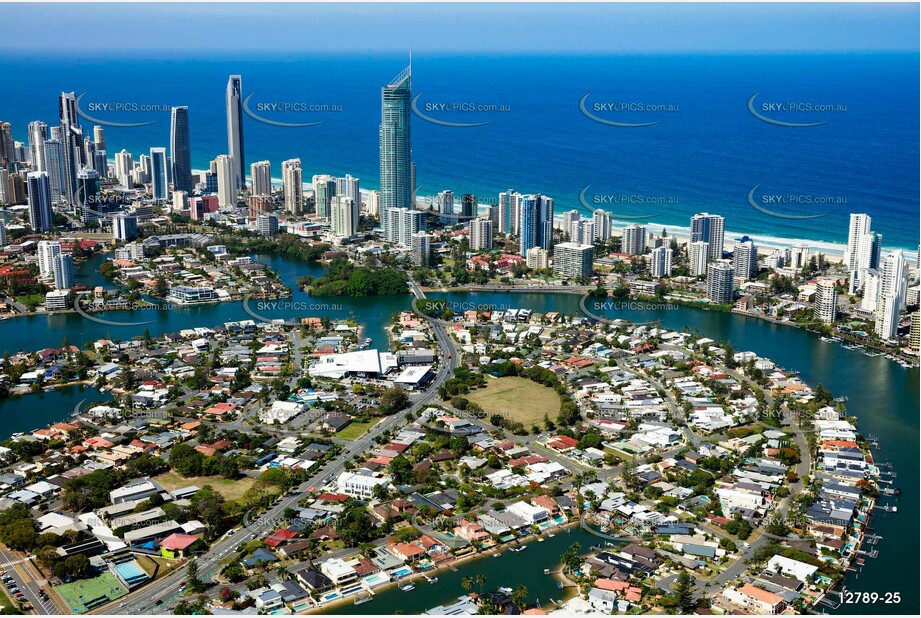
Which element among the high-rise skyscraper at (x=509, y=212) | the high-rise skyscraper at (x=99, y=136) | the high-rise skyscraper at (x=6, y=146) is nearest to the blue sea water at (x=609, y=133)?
the high-rise skyscraper at (x=99, y=136)

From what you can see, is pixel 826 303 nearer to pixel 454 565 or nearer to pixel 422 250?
pixel 422 250

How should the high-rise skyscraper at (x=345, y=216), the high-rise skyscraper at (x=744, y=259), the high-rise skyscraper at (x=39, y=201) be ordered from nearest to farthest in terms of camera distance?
the high-rise skyscraper at (x=744, y=259) < the high-rise skyscraper at (x=345, y=216) < the high-rise skyscraper at (x=39, y=201)

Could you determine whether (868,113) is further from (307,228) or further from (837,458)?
(837,458)

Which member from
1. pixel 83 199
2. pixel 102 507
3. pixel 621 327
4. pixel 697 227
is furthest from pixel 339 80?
pixel 102 507

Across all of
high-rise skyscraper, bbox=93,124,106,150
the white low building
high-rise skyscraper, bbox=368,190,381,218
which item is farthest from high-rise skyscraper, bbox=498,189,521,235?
high-rise skyscraper, bbox=93,124,106,150

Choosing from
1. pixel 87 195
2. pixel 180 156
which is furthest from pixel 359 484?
pixel 180 156

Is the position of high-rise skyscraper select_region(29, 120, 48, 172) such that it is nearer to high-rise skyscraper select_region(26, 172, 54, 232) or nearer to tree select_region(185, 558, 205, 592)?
high-rise skyscraper select_region(26, 172, 54, 232)

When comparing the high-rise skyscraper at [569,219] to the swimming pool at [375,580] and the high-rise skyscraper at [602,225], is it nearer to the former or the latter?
the high-rise skyscraper at [602,225]
